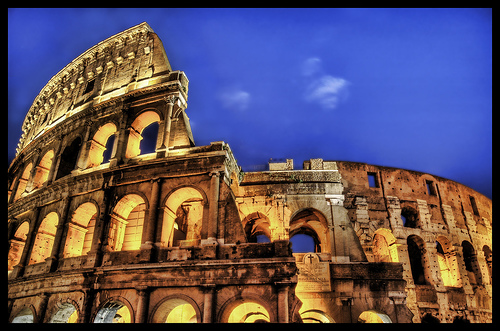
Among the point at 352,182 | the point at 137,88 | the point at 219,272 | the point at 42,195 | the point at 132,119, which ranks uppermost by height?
the point at 137,88

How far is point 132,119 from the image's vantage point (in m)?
15.3

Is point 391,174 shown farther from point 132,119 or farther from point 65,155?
point 65,155

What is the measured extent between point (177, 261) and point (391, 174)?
38.6ft

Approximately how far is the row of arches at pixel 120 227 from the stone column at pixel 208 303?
2.23m

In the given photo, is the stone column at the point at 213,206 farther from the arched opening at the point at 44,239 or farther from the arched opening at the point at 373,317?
the arched opening at the point at 44,239

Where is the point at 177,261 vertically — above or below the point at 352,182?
below

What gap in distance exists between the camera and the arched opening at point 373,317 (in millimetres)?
12914

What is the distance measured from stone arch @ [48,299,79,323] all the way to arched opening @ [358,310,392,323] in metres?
10.4

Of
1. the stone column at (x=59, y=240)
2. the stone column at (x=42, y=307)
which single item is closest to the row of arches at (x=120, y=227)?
the stone column at (x=59, y=240)

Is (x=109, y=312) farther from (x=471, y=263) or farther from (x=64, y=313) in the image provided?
(x=471, y=263)

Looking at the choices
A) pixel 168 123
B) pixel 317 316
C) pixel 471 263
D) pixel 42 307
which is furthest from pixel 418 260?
pixel 42 307

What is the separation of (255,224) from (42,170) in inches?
443

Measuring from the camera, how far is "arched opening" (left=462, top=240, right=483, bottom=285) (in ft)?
59.0

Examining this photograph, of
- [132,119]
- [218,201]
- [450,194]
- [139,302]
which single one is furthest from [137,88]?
[450,194]
